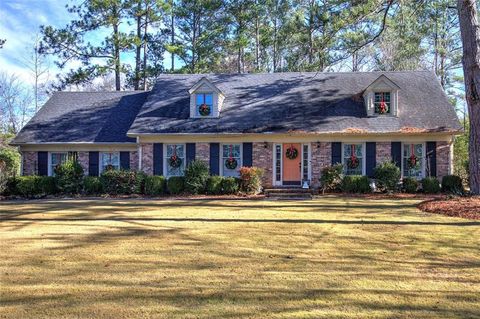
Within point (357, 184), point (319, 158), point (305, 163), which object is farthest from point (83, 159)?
point (357, 184)

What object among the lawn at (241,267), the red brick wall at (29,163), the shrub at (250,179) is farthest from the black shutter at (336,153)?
the red brick wall at (29,163)

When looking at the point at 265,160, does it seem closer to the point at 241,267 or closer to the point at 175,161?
the point at 175,161

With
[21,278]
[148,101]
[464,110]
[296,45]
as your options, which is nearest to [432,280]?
[21,278]

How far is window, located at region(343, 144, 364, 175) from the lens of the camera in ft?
56.1

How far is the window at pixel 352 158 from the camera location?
17.1 metres

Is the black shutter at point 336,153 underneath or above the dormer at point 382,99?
underneath

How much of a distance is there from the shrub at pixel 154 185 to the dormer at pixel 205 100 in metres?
3.69

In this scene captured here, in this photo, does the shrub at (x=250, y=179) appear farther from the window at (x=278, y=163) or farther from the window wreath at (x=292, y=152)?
the window wreath at (x=292, y=152)

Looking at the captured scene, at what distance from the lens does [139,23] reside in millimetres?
29156

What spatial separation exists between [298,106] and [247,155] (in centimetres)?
349

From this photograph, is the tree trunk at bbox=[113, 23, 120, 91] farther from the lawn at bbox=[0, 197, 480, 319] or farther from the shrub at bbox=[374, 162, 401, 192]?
the lawn at bbox=[0, 197, 480, 319]

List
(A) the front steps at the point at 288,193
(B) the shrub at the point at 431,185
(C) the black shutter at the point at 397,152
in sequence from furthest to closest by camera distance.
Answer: (C) the black shutter at the point at 397,152, (B) the shrub at the point at 431,185, (A) the front steps at the point at 288,193

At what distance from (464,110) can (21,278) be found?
32436mm

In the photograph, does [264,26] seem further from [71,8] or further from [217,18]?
[71,8]
